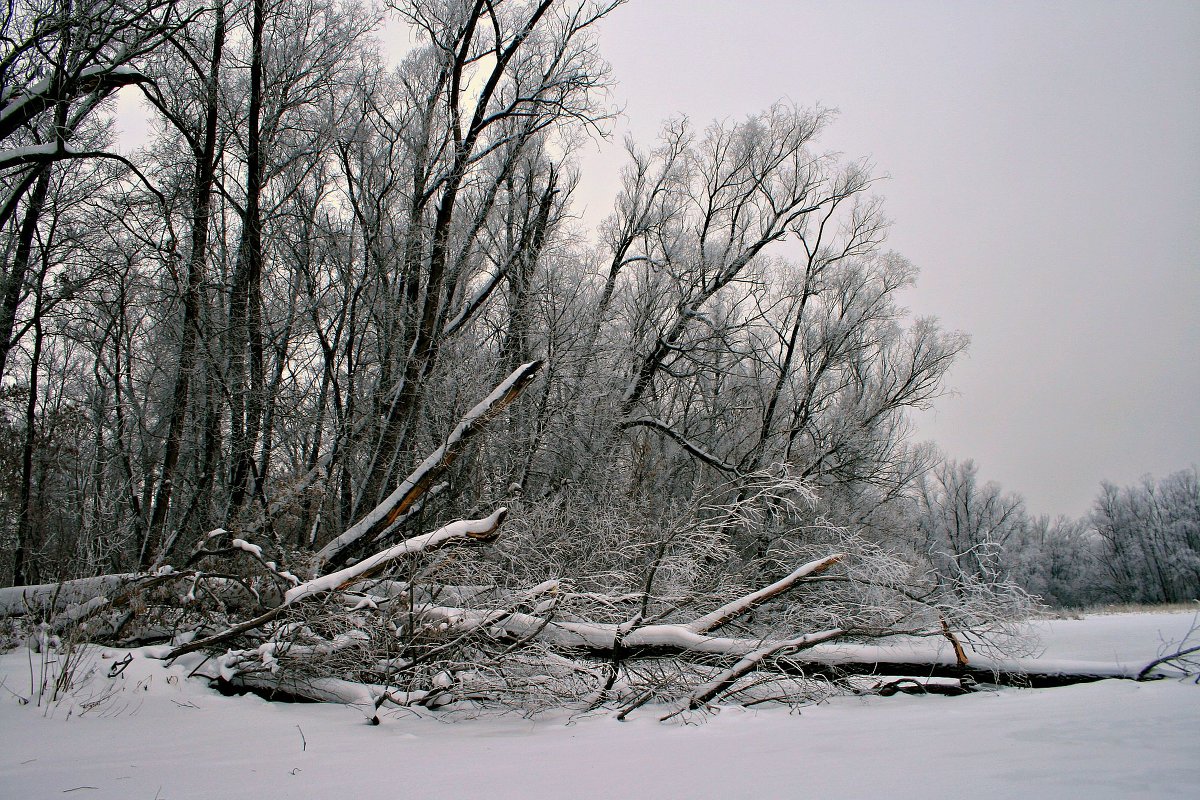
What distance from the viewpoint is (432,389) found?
10.0 meters

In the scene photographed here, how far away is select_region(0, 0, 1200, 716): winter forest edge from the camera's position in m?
4.83

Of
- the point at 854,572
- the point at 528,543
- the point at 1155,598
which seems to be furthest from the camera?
the point at 1155,598

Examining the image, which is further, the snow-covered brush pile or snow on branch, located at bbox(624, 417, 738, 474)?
snow on branch, located at bbox(624, 417, 738, 474)

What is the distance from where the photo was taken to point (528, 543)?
7.50 m

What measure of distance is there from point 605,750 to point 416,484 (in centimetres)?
473

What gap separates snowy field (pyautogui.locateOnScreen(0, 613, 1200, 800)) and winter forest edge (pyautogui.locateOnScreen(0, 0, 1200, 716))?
1.54 feet

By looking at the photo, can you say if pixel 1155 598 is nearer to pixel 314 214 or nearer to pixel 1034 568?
pixel 1034 568

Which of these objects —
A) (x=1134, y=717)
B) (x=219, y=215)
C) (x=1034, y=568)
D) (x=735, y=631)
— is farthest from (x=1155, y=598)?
(x=219, y=215)

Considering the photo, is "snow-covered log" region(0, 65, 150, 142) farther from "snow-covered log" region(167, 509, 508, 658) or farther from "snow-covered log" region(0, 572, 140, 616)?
"snow-covered log" region(0, 572, 140, 616)

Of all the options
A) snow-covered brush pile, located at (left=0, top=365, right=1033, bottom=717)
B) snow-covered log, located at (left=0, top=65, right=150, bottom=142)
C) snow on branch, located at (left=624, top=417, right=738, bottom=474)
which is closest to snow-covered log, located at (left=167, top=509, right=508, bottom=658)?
snow-covered brush pile, located at (left=0, top=365, right=1033, bottom=717)

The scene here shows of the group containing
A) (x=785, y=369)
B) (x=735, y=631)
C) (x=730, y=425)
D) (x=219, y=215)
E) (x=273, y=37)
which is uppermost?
(x=273, y=37)

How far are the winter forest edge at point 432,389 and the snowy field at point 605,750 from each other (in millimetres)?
471

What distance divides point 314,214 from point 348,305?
1826 millimetres

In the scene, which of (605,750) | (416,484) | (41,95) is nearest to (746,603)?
(605,750)
